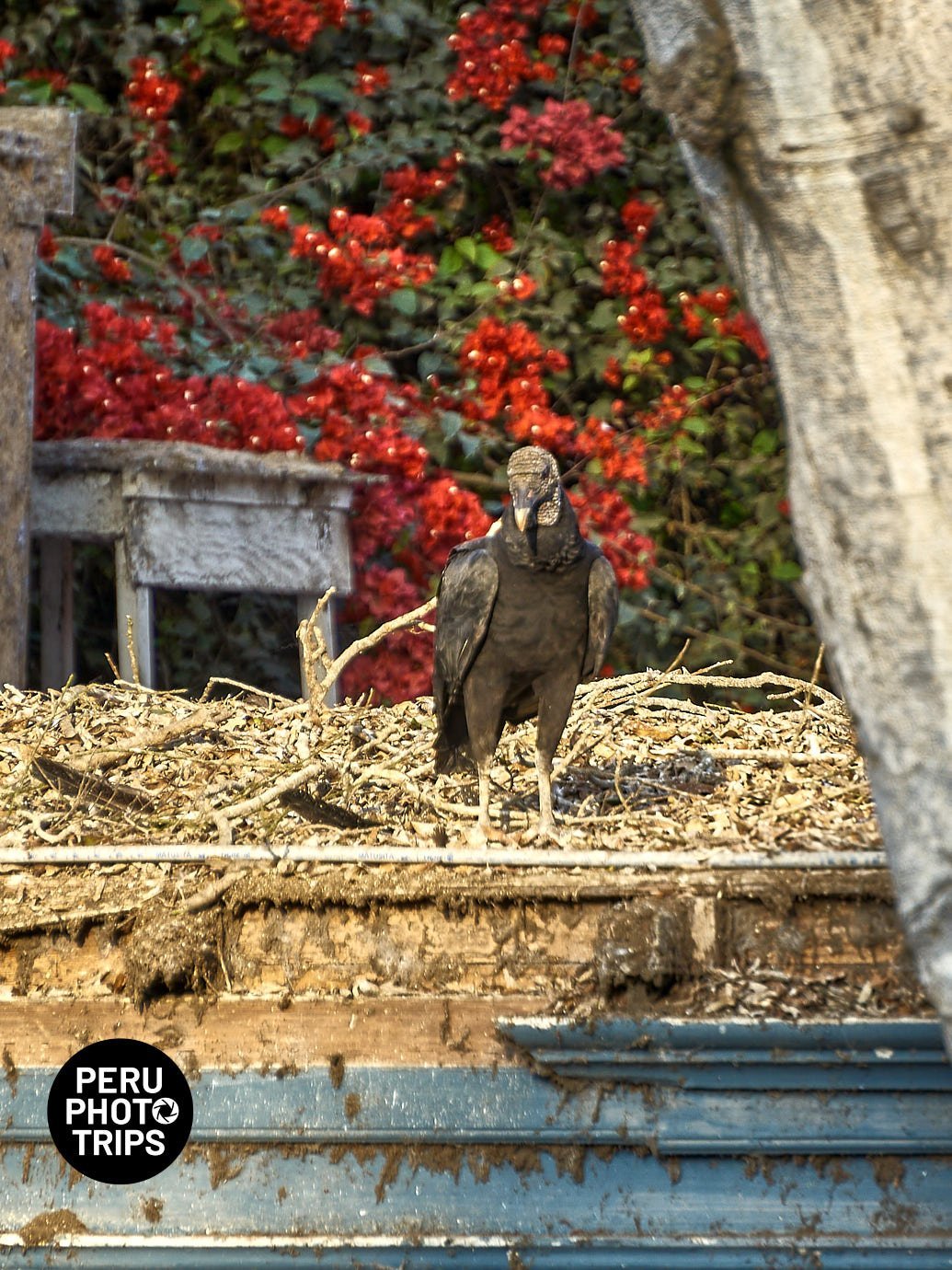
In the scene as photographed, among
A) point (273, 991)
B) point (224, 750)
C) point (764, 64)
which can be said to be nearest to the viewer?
point (764, 64)

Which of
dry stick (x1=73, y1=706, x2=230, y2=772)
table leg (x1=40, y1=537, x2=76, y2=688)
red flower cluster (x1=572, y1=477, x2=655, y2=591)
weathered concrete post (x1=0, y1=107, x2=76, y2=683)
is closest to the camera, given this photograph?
dry stick (x1=73, y1=706, x2=230, y2=772)

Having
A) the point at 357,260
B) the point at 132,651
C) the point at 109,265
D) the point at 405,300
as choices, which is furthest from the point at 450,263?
the point at 132,651

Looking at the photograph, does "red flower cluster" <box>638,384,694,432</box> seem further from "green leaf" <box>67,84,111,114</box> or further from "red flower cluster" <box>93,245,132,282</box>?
"green leaf" <box>67,84,111,114</box>

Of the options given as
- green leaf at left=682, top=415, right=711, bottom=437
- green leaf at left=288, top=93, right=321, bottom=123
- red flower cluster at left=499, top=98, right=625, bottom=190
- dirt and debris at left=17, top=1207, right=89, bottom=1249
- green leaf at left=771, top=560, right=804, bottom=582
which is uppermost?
green leaf at left=288, top=93, right=321, bottom=123

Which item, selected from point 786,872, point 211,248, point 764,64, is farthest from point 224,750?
point 211,248

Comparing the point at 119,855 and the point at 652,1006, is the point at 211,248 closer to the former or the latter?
the point at 119,855


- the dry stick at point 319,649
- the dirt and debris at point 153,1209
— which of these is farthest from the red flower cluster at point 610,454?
the dirt and debris at point 153,1209

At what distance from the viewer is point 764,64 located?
1096mm

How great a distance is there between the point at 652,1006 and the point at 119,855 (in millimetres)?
813

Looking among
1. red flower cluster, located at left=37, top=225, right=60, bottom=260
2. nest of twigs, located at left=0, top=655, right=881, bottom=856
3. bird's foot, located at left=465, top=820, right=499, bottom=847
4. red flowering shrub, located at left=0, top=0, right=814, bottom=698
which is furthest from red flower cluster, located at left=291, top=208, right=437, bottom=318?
bird's foot, located at left=465, top=820, right=499, bottom=847

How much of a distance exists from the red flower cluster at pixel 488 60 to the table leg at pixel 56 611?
1.99 m

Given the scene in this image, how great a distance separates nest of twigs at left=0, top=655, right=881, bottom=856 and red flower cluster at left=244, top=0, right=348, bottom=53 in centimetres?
245

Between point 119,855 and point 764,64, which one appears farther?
point 119,855

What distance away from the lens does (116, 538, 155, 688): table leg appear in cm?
391
